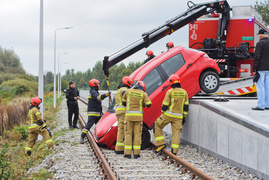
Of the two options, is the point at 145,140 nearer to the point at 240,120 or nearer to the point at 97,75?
the point at 240,120

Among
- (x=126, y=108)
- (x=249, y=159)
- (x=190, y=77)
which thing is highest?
(x=190, y=77)

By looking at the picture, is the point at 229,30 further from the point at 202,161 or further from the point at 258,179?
A: the point at 258,179

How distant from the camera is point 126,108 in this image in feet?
28.7

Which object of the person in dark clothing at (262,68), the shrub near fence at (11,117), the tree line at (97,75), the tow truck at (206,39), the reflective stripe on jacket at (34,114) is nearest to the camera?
the person in dark clothing at (262,68)

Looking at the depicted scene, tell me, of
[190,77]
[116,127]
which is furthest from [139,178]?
[190,77]

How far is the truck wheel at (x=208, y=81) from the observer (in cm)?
1031

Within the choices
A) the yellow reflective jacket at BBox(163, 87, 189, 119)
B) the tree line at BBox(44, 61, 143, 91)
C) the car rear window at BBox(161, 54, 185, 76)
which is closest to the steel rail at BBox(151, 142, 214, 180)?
the yellow reflective jacket at BBox(163, 87, 189, 119)

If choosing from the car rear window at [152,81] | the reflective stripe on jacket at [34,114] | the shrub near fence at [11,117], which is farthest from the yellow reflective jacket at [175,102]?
the shrub near fence at [11,117]

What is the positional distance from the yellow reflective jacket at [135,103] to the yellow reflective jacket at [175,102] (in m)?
0.49

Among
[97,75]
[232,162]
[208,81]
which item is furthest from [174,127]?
[97,75]

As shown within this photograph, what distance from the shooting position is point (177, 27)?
13.1 metres

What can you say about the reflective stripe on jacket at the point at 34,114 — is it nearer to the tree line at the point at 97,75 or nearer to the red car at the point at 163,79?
the red car at the point at 163,79

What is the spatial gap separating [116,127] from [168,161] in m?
1.87

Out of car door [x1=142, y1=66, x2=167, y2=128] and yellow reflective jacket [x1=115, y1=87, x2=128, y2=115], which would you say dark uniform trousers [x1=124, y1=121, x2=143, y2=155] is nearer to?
yellow reflective jacket [x1=115, y1=87, x2=128, y2=115]
